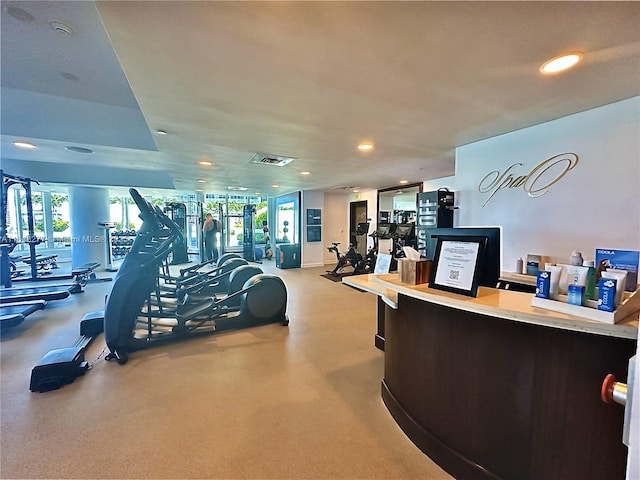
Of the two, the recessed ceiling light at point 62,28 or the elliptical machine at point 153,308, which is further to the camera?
the elliptical machine at point 153,308

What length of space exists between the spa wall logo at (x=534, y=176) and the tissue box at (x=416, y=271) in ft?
6.59

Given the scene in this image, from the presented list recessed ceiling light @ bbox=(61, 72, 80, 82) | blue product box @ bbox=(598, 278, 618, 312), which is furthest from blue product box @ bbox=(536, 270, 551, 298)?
recessed ceiling light @ bbox=(61, 72, 80, 82)

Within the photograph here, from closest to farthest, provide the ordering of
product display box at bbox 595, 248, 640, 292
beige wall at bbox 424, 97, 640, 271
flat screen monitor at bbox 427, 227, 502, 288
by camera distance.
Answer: flat screen monitor at bbox 427, 227, 502, 288 → product display box at bbox 595, 248, 640, 292 → beige wall at bbox 424, 97, 640, 271

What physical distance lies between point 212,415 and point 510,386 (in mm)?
2075

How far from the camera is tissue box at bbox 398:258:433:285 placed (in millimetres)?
1920

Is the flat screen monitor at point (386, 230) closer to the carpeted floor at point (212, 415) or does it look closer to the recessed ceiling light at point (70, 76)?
the carpeted floor at point (212, 415)

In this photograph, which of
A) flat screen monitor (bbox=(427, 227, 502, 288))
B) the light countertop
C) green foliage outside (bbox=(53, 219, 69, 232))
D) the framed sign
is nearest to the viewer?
the light countertop

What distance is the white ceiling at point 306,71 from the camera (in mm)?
1382

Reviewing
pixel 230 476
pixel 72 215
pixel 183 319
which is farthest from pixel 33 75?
pixel 72 215

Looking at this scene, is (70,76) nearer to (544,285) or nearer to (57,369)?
(57,369)

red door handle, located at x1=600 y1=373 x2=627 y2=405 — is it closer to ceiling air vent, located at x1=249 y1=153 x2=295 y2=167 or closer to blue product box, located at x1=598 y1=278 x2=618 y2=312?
A: blue product box, located at x1=598 y1=278 x2=618 y2=312

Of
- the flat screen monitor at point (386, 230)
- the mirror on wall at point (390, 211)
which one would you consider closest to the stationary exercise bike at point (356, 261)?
the flat screen monitor at point (386, 230)

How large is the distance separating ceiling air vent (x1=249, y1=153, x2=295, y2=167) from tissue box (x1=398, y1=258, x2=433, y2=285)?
3017mm

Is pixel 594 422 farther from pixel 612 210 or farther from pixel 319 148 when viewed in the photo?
pixel 319 148
